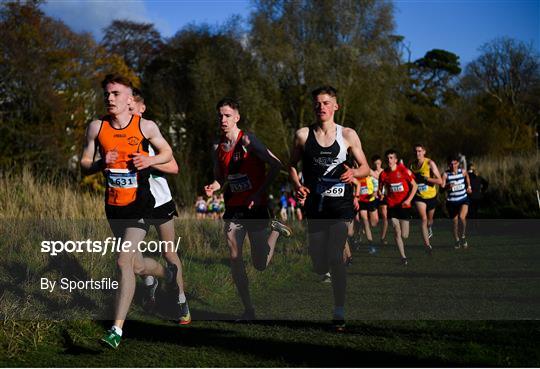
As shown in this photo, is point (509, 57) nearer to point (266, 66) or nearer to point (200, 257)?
point (266, 66)

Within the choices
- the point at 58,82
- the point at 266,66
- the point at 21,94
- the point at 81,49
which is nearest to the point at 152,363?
the point at 21,94

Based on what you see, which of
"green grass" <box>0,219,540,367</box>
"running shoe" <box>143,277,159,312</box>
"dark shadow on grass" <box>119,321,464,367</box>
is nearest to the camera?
"dark shadow on grass" <box>119,321,464,367</box>

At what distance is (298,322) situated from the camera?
259 inches

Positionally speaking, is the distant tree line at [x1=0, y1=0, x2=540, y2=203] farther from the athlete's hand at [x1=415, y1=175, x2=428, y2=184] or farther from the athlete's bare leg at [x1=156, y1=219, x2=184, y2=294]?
the athlete's bare leg at [x1=156, y1=219, x2=184, y2=294]

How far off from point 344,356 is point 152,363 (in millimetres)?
1493

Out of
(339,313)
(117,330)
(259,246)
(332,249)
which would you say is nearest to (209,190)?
(259,246)

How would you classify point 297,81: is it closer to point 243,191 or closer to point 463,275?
point 463,275

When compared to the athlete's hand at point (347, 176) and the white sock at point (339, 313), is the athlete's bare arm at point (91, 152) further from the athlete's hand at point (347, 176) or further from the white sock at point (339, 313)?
the white sock at point (339, 313)

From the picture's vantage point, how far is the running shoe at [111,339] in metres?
5.29

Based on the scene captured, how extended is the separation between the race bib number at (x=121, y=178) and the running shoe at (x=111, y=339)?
1270mm

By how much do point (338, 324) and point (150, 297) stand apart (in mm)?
2039

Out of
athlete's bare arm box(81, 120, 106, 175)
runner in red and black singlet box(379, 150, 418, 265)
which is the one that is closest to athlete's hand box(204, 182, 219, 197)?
athlete's bare arm box(81, 120, 106, 175)

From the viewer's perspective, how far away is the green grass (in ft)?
17.3

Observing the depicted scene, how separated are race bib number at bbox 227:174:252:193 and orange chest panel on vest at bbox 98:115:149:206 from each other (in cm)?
122
